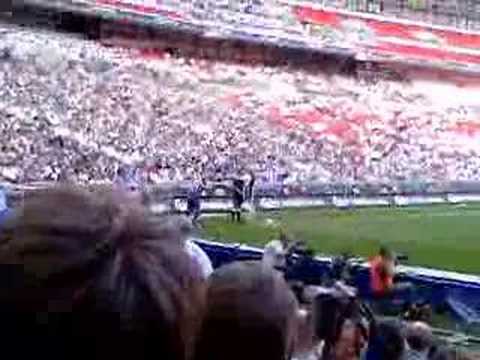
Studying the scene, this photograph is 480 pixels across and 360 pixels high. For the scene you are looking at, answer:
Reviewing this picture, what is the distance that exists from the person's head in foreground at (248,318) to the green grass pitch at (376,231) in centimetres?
1408

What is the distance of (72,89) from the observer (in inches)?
1041

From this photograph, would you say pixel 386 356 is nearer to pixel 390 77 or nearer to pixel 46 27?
pixel 46 27

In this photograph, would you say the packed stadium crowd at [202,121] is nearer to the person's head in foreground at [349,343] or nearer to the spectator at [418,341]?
the spectator at [418,341]

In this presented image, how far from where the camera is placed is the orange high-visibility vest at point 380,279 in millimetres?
9903

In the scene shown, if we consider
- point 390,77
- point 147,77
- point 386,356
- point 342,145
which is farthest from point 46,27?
point 386,356

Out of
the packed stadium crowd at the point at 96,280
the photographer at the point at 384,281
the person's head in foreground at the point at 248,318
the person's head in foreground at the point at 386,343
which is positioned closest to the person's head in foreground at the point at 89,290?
the packed stadium crowd at the point at 96,280

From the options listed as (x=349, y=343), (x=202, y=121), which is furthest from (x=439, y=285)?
(x=202, y=121)

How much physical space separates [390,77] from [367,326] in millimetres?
30711

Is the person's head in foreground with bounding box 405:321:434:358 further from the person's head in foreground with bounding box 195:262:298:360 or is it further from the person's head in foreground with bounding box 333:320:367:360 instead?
the person's head in foreground with bounding box 195:262:298:360

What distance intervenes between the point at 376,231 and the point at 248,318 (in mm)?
18193

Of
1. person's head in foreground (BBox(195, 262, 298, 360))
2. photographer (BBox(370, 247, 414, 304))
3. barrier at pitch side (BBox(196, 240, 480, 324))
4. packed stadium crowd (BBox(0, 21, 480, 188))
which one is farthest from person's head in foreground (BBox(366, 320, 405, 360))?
packed stadium crowd (BBox(0, 21, 480, 188))

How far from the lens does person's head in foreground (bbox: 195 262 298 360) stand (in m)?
1.76

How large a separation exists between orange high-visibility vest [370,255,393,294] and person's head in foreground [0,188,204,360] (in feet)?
27.9

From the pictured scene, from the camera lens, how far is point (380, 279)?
393 inches
